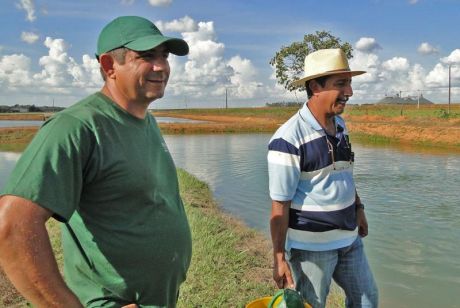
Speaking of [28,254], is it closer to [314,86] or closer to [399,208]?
[314,86]

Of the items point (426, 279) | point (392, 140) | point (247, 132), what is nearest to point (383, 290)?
point (426, 279)

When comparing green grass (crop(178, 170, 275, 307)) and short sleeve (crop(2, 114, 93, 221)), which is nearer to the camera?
short sleeve (crop(2, 114, 93, 221))

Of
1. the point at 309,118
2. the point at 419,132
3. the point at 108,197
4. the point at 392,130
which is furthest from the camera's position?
the point at 392,130

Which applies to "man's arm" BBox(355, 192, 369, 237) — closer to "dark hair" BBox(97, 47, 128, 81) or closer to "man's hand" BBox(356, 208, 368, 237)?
"man's hand" BBox(356, 208, 368, 237)

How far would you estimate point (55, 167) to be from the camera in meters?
1.27

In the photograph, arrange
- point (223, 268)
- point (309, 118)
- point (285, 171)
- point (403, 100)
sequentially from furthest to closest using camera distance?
A: point (403, 100)
point (223, 268)
point (309, 118)
point (285, 171)

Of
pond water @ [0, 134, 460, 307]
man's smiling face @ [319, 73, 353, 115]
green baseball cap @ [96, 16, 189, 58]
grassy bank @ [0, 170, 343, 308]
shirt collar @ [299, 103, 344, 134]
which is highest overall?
green baseball cap @ [96, 16, 189, 58]

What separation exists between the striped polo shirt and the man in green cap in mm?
858

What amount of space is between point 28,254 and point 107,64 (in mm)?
769

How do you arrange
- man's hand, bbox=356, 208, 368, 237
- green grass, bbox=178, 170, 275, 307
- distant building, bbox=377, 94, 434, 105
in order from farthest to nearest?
1. distant building, bbox=377, 94, 434, 105
2. green grass, bbox=178, 170, 275, 307
3. man's hand, bbox=356, 208, 368, 237

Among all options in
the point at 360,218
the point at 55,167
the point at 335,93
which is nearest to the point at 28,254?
the point at 55,167

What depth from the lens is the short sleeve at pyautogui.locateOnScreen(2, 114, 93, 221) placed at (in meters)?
1.24

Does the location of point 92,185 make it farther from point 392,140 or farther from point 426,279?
point 392,140

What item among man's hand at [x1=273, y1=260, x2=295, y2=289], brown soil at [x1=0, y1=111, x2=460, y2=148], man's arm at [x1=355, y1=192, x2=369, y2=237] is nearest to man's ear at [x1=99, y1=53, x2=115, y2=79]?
man's hand at [x1=273, y1=260, x2=295, y2=289]
